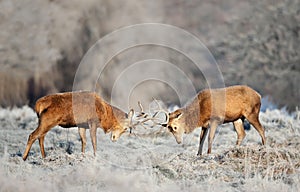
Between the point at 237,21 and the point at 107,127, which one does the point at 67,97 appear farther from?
the point at 237,21

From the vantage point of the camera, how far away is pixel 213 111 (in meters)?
14.2

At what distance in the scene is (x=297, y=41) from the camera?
3550cm

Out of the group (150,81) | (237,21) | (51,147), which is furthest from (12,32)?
(51,147)

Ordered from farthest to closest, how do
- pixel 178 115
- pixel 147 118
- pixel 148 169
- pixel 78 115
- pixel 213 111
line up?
pixel 178 115
pixel 213 111
pixel 147 118
pixel 78 115
pixel 148 169

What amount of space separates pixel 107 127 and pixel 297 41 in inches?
937

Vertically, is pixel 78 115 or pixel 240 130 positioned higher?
pixel 78 115

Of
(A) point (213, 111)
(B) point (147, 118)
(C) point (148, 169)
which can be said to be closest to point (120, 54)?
(A) point (213, 111)

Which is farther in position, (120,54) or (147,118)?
(120,54)

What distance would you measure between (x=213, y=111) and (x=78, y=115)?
3251mm

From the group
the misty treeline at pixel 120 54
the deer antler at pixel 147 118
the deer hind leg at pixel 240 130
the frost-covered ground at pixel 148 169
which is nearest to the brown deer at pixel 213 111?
the deer antler at pixel 147 118

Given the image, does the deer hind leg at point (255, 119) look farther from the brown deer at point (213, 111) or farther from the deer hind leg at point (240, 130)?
the deer hind leg at point (240, 130)

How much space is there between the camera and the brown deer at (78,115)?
42.0 feet

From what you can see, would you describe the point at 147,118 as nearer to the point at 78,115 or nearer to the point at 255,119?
the point at 78,115

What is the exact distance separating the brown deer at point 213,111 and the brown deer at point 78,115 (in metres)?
1.20
